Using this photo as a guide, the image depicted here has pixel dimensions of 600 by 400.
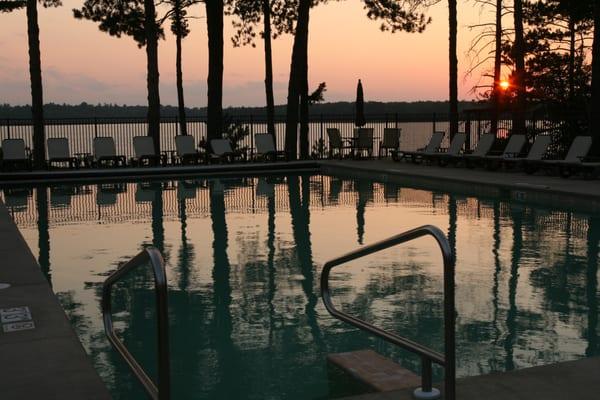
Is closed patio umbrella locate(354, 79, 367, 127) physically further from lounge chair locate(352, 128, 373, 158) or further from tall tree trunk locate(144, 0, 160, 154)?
tall tree trunk locate(144, 0, 160, 154)

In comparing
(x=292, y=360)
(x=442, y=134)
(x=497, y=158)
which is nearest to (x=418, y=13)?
(x=442, y=134)

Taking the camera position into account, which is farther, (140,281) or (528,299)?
(140,281)

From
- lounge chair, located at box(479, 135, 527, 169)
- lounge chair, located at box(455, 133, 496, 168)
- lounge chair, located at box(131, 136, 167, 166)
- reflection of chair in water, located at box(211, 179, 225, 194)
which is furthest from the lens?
lounge chair, located at box(131, 136, 167, 166)

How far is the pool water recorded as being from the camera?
5.39 m

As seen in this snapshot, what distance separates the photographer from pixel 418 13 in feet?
82.4

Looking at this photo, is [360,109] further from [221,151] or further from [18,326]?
[18,326]

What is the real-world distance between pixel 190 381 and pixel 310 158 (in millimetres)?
19855

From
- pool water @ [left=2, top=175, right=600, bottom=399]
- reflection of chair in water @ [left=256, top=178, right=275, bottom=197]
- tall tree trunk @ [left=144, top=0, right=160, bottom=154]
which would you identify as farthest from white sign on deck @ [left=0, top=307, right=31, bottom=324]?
tall tree trunk @ [left=144, top=0, right=160, bottom=154]

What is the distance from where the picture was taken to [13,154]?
1908 centimetres

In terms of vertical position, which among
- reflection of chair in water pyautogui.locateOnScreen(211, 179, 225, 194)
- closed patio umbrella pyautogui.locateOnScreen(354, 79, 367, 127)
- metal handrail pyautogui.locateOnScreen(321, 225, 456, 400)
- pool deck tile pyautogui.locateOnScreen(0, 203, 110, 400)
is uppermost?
closed patio umbrella pyautogui.locateOnScreen(354, 79, 367, 127)

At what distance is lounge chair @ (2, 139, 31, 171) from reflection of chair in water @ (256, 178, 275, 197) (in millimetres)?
6049

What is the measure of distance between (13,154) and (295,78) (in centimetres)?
932

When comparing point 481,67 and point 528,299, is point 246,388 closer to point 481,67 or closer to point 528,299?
point 528,299

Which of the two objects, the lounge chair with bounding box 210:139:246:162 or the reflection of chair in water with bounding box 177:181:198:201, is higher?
the lounge chair with bounding box 210:139:246:162
